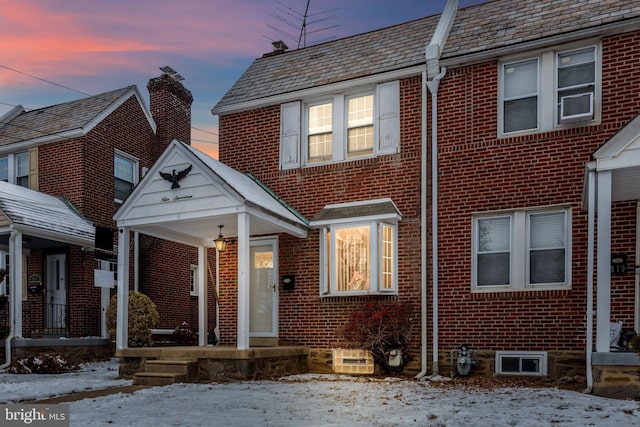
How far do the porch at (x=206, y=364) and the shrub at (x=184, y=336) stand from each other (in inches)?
257

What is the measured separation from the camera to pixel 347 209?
12203 millimetres

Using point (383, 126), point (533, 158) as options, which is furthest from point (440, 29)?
point (533, 158)

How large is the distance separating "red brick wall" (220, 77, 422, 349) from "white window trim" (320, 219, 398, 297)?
13 centimetres

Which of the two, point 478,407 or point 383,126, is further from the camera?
point 383,126

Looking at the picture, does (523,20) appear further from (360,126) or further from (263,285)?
(263,285)

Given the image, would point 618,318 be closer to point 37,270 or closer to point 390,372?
point 390,372

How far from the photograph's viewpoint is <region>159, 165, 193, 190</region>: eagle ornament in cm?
1134

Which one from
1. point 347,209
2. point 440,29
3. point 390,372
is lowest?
point 390,372

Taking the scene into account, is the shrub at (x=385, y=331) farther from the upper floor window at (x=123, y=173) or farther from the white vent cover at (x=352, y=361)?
the upper floor window at (x=123, y=173)

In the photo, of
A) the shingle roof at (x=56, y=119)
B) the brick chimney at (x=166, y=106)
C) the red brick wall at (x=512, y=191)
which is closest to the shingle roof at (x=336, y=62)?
the red brick wall at (x=512, y=191)

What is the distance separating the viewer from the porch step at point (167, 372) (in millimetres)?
10227

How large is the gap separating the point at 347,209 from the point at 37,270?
9.65 metres

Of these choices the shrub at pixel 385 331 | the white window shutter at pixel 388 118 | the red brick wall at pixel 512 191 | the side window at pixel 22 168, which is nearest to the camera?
the red brick wall at pixel 512 191

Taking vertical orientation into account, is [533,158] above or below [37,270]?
above
